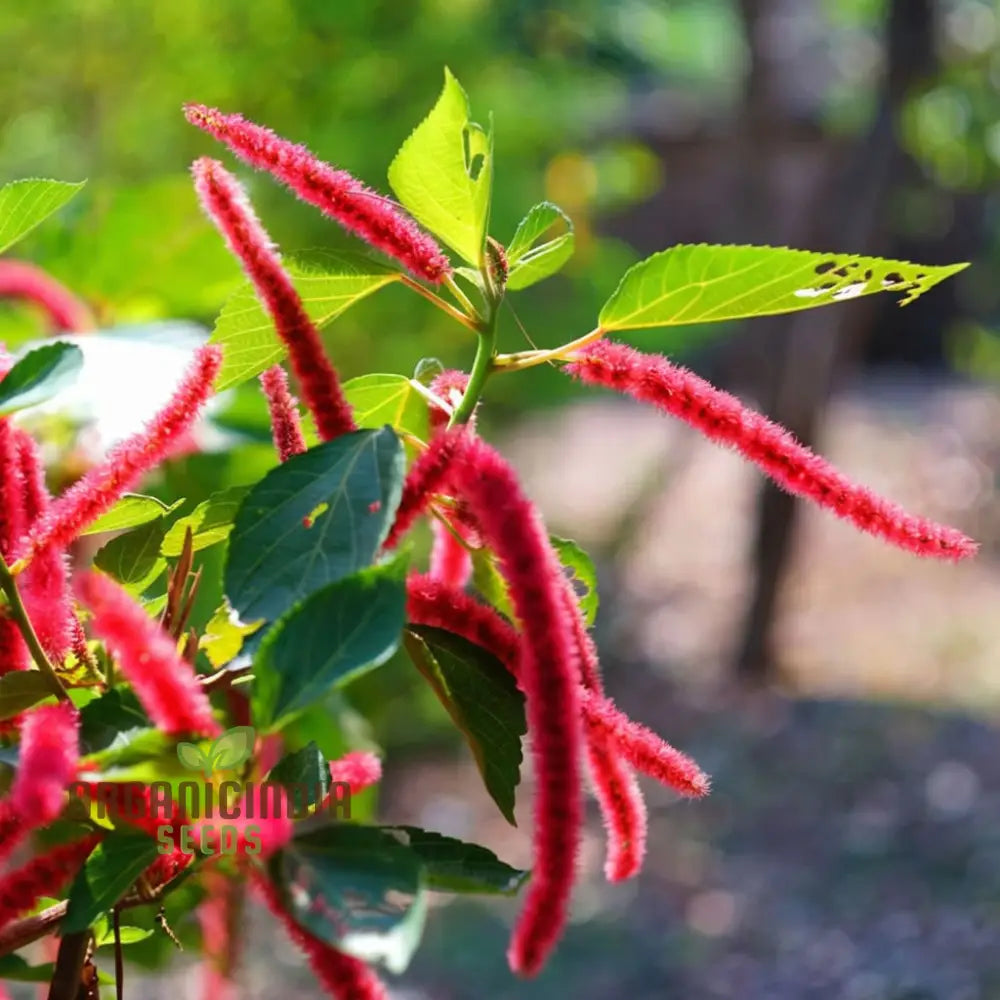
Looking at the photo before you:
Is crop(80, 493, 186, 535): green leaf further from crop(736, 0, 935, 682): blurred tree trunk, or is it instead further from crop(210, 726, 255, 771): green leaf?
crop(736, 0, 935, 682): blurred tree trunk

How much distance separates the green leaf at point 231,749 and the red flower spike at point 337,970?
Result: 0.04 metres

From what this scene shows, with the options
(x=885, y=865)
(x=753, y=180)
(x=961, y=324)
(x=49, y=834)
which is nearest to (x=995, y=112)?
(x=753, y=180)

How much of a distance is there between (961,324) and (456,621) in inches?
319

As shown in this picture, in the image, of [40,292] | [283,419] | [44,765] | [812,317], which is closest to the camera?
[44,765]

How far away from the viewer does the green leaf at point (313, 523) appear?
39cm

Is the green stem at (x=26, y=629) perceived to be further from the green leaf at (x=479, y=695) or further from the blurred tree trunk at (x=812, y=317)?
the blurred tree trunk at (x=812, y=317)

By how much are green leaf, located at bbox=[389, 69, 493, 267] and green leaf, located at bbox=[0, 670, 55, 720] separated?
181 millimetres

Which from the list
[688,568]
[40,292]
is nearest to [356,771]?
[40,292]

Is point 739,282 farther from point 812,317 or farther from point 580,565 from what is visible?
point 812,317

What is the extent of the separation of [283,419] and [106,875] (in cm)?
14

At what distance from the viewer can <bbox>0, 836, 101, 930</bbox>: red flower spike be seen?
40 cm

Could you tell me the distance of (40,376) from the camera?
1.28ft

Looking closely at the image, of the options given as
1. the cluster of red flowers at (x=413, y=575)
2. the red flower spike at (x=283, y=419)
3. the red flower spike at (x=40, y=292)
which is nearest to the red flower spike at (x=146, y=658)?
the cluster of red flowers at (x=413, y=575)

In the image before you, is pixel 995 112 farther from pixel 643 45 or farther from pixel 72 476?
pixel 72 476
